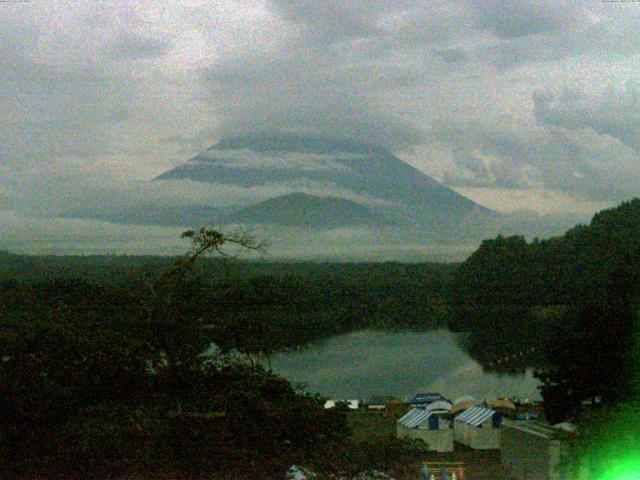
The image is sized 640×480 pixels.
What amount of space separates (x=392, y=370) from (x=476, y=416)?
12.2 metres

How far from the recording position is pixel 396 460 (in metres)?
3.18

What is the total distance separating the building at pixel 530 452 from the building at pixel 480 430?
2.18m

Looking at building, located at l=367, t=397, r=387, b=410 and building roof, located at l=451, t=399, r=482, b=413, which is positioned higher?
building roof, located at l=451, t=399, r=482, b=413

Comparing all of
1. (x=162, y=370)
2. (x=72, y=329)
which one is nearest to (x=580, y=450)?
(x=162, y=370)

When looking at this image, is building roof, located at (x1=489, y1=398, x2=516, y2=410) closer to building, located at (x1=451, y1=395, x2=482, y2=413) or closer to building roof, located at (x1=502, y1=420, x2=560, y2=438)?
building, located at (x1=451, y1=395, x2=482, y2=413)

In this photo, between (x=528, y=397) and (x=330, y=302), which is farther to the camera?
(x=330, y=302)

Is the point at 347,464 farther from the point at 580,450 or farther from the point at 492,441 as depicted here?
the point at 492,441

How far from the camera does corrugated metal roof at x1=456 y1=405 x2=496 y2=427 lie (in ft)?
35.5

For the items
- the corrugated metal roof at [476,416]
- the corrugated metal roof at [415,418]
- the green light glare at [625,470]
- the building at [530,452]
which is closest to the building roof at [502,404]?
the corrugated metal roof at [476,416]

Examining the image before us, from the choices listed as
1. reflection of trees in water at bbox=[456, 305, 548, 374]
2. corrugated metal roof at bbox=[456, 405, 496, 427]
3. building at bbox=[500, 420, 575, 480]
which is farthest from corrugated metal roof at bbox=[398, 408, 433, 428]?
reflection of trees in water at bbox=[456, 305, 548, 374]

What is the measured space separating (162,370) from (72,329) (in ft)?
1.41

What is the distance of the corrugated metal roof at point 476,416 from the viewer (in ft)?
35.5

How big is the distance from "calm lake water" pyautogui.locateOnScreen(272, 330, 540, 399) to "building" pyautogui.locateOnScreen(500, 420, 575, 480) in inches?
348

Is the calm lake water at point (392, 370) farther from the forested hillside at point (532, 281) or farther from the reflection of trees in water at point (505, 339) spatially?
the forested hillside at point (532, 281)
